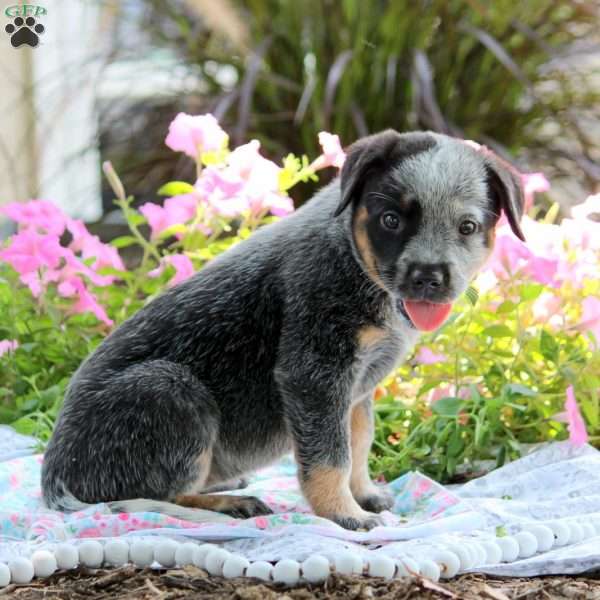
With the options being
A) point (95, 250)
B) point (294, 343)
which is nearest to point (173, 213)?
point (95, 250)

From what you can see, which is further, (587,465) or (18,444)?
(18,444)

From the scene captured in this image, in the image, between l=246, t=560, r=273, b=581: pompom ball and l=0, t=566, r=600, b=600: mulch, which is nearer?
l=0, t=566, r=600, b=600: mulch

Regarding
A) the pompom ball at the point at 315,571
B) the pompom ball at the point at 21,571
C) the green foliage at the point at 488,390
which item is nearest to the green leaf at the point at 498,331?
the green foliage at the point at 488,390

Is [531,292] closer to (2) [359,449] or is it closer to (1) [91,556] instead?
(2) [359,449]

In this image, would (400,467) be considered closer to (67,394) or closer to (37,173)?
(67,394)

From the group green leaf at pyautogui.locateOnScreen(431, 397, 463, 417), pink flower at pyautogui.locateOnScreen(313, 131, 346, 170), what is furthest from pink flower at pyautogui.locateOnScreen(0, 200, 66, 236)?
green leaf at pyautogui.locateOnScreen(431, 397, 463, 417)

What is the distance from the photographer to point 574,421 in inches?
136

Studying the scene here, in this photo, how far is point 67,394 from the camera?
10.6ft

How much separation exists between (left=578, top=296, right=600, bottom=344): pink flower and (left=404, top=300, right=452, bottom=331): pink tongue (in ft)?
2.90

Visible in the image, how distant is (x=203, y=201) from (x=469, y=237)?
4.64ft

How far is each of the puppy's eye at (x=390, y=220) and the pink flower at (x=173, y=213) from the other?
137 centimetres

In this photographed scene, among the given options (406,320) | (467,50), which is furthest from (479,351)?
(467,50)

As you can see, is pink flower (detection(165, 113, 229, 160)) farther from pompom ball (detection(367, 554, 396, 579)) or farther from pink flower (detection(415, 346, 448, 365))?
pompom ball (detection(367, 554, 396, 579))

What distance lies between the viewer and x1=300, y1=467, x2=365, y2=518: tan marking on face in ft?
10.0
